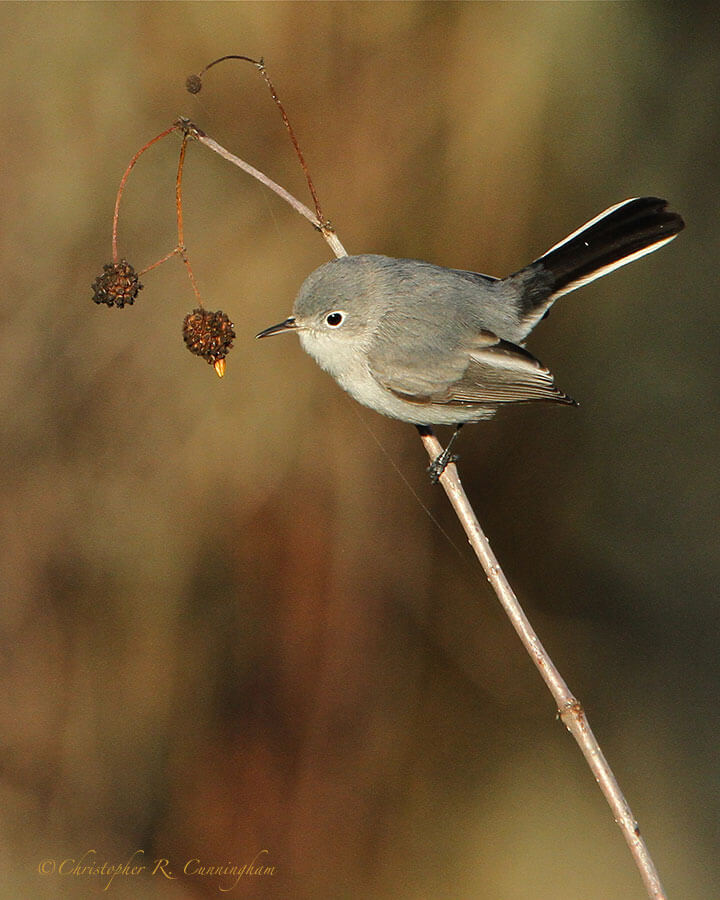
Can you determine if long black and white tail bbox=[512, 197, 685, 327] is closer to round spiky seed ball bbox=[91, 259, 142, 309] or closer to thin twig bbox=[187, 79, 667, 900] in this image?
thin twig bbox=[187, 79, 667, 900]

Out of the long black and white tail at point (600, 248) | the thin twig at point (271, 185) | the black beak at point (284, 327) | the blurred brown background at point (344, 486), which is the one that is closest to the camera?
the thin twig at point (271, 185)

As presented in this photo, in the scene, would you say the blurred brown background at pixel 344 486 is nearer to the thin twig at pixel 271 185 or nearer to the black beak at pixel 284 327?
the black beak at pixel 284 327

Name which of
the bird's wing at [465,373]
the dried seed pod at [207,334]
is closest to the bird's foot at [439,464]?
the bird's wing at [465,373]

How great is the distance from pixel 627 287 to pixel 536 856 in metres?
3.09

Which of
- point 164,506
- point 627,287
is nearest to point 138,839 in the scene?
point 164,506

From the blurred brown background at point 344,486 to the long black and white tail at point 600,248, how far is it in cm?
134

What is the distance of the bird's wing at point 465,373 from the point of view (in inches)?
118

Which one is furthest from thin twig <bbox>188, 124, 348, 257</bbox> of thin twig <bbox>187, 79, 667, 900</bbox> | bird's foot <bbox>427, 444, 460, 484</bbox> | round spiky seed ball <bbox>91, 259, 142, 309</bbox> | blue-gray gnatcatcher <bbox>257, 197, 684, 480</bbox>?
bird's foot <bbox>427, 444, 460, 484</bbox>

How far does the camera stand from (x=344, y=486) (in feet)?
14.4

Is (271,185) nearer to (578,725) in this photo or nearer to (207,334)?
(207,334)

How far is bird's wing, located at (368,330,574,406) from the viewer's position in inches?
118

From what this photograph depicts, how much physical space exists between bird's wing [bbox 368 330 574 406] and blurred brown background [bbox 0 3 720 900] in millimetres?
1354

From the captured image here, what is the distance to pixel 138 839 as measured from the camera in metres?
4.06

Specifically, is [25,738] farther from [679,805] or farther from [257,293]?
[679,805]
